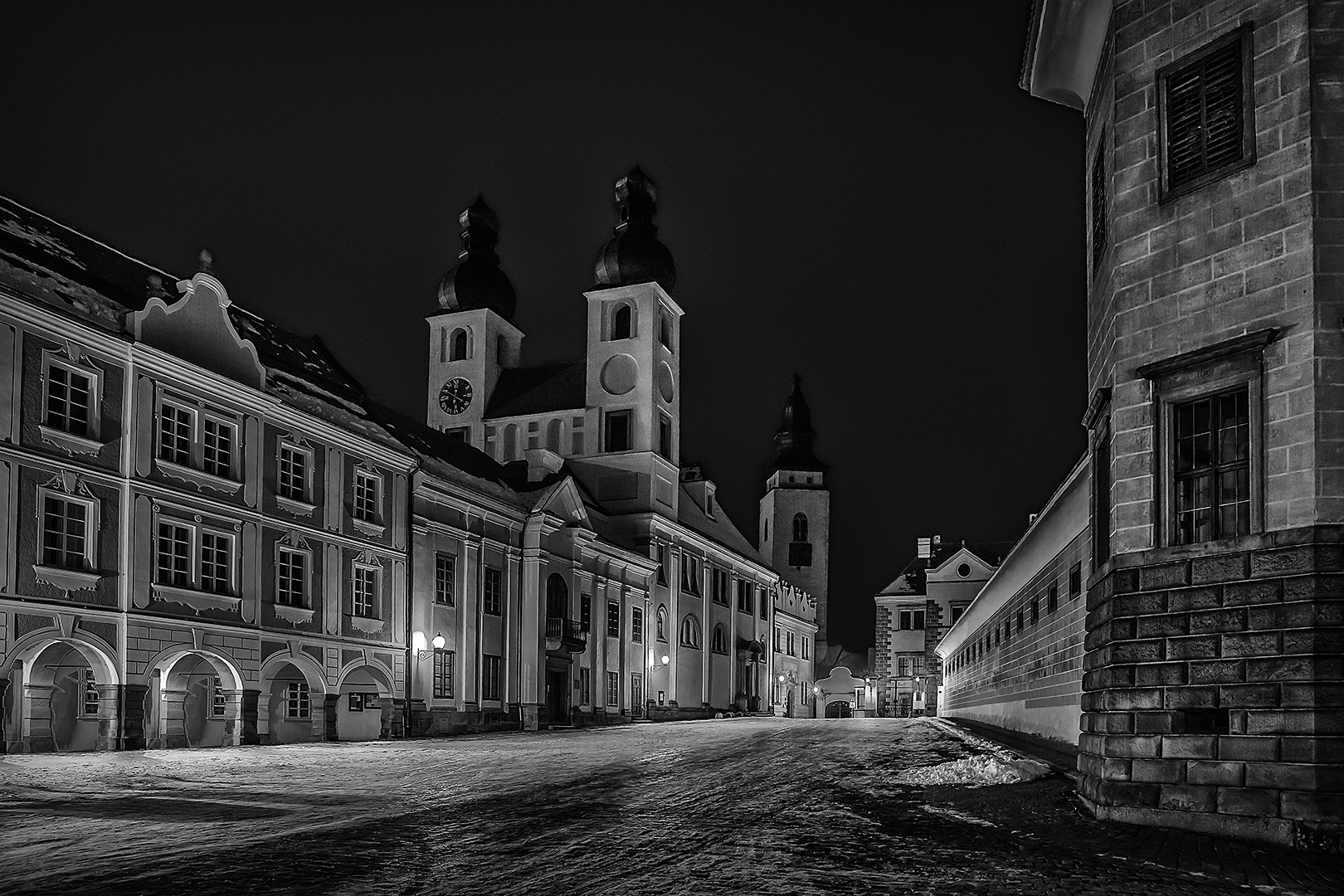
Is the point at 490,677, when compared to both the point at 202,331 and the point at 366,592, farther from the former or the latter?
the point at 202,331

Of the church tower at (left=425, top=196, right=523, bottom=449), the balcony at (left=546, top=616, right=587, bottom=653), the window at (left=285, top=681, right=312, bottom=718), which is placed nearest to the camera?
the window at (left=285, top=681, right=312, bottom=718)

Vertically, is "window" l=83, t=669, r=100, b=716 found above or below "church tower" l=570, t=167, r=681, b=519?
below

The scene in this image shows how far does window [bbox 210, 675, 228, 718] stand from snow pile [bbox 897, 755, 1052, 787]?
19.5 metres

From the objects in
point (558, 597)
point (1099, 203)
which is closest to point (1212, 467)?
point (1099, 203)

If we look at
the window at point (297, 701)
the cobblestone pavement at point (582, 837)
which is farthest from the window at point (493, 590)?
the cobblestone pavement at point (582, 837)

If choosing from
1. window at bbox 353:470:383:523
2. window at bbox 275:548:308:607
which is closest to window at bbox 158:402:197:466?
window at bbox 275:548:308:607

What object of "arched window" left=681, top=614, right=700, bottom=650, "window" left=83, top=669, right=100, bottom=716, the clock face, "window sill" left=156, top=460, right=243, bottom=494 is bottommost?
"arched window" left=681, top=614, right=700, bottom=650

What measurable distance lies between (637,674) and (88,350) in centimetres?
3824

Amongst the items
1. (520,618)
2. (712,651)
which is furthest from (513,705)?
(712,651)

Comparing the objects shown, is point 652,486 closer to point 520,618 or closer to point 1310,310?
point 520,618

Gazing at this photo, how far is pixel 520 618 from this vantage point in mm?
49219

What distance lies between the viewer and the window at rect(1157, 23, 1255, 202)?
505 inches

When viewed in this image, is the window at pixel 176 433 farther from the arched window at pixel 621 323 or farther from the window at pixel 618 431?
the arched window at pixel 621 323

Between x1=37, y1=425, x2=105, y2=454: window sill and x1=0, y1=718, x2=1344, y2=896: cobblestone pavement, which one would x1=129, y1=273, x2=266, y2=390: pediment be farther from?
x1=0, y1=718, x2=1344, y2=896: cobblestone pavement
